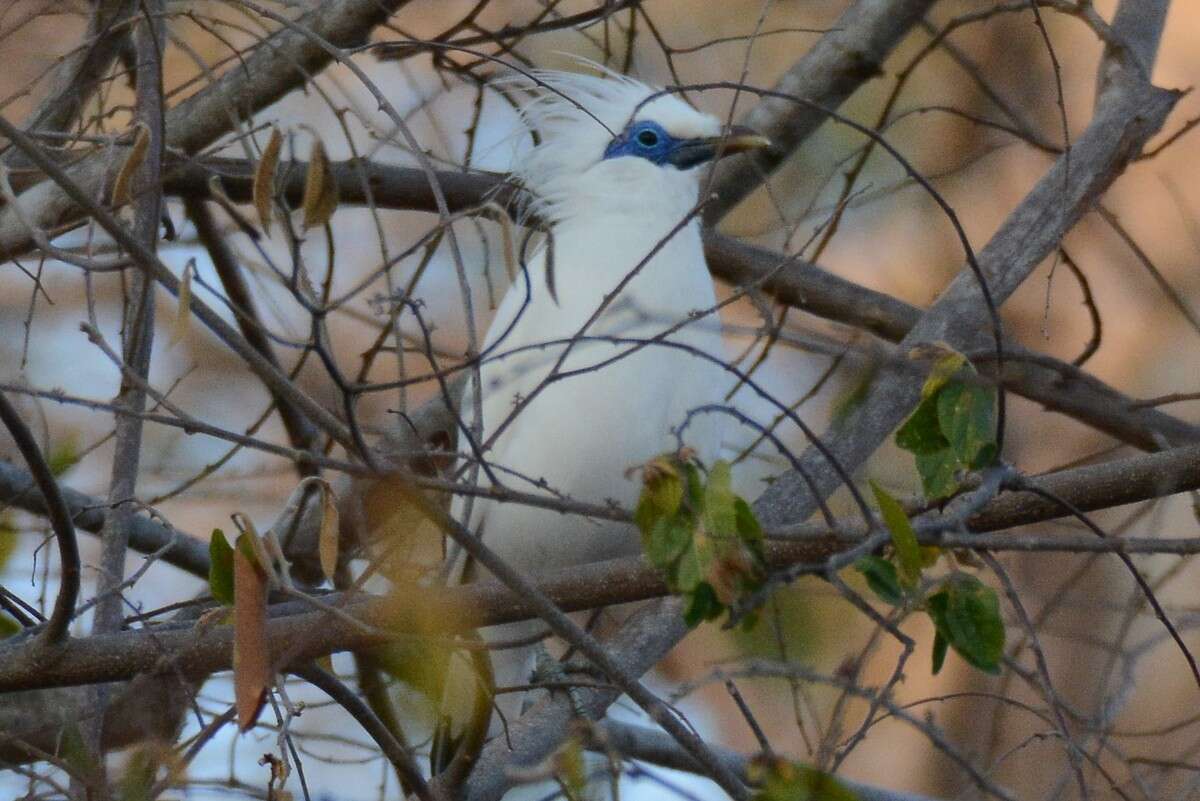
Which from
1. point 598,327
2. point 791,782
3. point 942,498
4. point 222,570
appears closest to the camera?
point 791,782

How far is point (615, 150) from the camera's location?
12.6ft

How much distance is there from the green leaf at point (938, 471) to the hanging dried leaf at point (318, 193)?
870mm

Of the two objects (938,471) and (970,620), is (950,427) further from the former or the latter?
(970,620)

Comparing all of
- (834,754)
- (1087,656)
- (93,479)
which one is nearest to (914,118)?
(1087,656)

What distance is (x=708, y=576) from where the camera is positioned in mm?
1729

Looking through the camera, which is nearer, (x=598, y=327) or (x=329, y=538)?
(x=329, y=538)

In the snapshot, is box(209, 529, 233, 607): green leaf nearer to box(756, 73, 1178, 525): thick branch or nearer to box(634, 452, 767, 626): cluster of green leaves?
box(634, 452, 767, 626): cluster of green leaves

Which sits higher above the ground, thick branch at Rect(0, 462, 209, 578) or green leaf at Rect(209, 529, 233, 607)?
thick branch at Rect(0, 462, 209, 578)

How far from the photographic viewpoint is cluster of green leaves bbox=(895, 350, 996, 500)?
1.97 meters

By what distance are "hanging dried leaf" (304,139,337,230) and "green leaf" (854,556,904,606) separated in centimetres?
83

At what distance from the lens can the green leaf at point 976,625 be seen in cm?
182

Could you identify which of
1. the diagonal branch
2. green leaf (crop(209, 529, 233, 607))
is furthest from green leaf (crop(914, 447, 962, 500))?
the diagonal branch

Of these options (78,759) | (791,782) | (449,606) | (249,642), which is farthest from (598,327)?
(791,782)

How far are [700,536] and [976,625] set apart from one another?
0.37m
